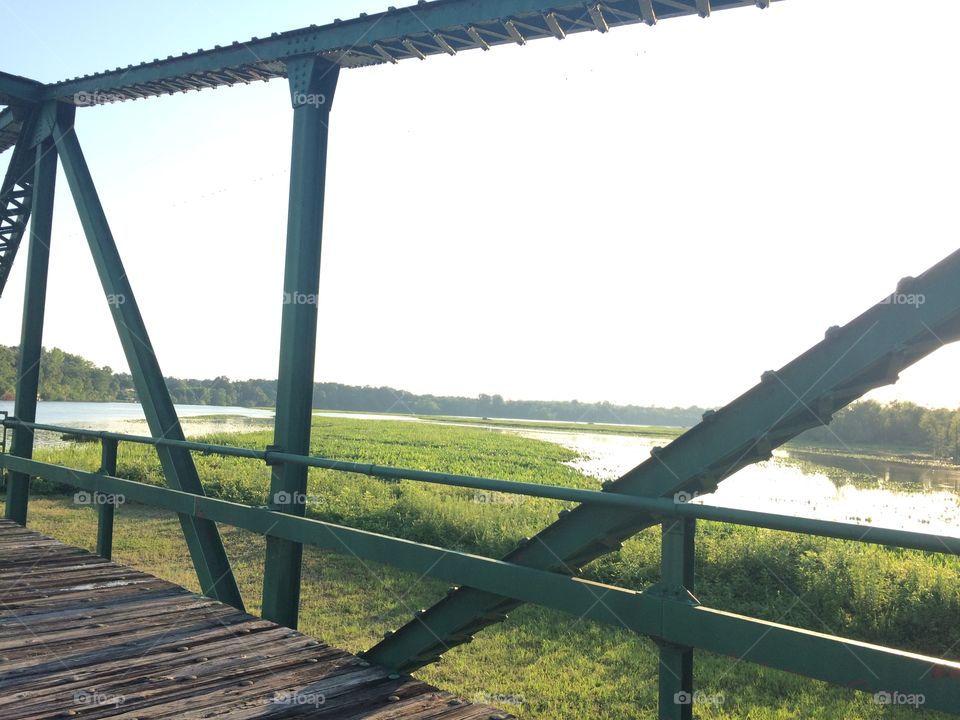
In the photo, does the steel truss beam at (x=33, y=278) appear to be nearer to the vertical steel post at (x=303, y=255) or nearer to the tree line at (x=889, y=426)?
the vertical steel post at (x=303, y=255)

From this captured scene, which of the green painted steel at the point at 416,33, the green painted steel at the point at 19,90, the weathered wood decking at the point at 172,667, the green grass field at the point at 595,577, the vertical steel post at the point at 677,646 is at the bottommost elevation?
the green grass field at the point at 595,577

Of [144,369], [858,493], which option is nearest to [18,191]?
[144,369]

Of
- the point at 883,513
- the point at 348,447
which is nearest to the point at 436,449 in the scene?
the point at 348,447

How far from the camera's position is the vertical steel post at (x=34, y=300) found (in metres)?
8.89

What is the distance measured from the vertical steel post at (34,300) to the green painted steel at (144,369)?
3.26 feet

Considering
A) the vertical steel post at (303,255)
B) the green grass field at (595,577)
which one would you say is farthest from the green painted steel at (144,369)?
the green grass field at (595,577)

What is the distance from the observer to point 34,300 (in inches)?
359

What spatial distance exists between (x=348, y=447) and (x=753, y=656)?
31239 mm

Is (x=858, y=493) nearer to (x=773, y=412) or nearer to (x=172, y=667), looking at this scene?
(x=773, y=412)

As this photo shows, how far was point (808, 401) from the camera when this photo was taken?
2.58 meters

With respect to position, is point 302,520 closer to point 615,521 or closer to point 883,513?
point 615,521

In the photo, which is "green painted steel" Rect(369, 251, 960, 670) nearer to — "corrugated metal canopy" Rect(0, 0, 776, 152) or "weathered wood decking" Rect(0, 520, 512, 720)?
"weathered wood decking" Rect(0, 520, 512, 720)

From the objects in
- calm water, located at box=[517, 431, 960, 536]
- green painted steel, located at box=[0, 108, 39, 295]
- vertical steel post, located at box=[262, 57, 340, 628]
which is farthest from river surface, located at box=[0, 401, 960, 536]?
green painted steel, located at box=[0, 108, 39, 295]

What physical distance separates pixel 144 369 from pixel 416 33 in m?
3.83
